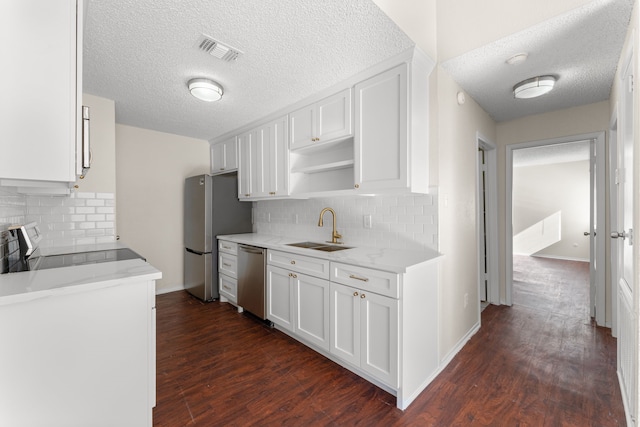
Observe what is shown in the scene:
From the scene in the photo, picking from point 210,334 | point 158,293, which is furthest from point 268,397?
point 158,293

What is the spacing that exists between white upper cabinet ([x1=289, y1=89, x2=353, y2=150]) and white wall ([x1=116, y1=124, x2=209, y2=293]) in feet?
7.08

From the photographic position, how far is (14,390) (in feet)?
3.20

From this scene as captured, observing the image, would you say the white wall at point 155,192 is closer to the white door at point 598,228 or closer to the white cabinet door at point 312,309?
the white cabinet door at point 312,309

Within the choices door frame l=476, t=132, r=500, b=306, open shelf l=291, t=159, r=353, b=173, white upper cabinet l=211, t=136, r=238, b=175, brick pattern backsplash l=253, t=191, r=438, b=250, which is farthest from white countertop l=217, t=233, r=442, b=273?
white upper cabinet l=211, t=136, r=238, b=175

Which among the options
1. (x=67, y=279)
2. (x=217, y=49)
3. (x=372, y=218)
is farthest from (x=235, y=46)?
(x=372, y=218)

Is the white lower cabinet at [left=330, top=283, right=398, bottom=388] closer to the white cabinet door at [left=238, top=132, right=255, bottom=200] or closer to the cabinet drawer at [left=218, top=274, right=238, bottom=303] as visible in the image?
the cabinet drawer at [left=218, top=274, right=238, bottom=303]

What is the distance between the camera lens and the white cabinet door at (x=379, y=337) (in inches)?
67.2

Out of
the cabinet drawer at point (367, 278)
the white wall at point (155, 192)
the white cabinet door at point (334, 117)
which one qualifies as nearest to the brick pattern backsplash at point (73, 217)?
the white wall at point (155, 192)

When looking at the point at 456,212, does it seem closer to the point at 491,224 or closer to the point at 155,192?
the point at 491,224

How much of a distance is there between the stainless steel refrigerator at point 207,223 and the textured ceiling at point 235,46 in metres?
1.15

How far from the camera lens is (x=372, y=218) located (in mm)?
2600

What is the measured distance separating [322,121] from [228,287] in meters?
2.34

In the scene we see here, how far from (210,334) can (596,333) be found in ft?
12.5

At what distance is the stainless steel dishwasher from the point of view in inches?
111
